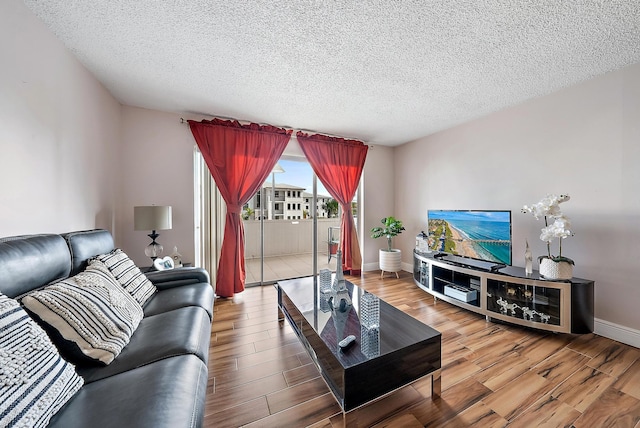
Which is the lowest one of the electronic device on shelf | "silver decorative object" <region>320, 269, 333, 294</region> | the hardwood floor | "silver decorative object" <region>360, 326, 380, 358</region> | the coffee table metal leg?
the hardwood floor

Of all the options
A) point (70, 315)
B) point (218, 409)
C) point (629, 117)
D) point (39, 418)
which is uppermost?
point (629, 117)

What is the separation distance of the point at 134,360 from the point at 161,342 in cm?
13

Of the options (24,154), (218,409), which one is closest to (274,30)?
(24,154)

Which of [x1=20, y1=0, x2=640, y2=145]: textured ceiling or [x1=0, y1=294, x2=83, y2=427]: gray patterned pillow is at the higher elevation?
[x1=20, y1=0, x2=640, y2=145]: textured ceiling

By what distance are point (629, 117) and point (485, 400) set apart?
8.31 feet

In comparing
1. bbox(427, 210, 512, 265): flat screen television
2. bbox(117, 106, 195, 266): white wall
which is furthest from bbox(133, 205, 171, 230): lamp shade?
bbox(427, 210, 512, 265): flat screen television

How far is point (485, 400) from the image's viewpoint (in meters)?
1.41

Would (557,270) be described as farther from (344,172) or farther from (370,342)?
(344,172)

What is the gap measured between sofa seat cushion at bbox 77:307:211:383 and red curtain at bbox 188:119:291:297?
1459 millimetres

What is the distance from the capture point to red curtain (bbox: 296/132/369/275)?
3713 mm

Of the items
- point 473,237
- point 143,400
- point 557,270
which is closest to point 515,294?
point 557,270

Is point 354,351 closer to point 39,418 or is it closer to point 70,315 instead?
point 39,418

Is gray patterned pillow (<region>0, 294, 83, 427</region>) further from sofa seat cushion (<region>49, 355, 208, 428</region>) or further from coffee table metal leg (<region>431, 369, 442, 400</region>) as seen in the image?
coffee table metal leg (<region>431, 369, 442, 400</region>)

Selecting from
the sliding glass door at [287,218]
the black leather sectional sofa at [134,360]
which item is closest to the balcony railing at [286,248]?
the sliding glass door at [287,218]
